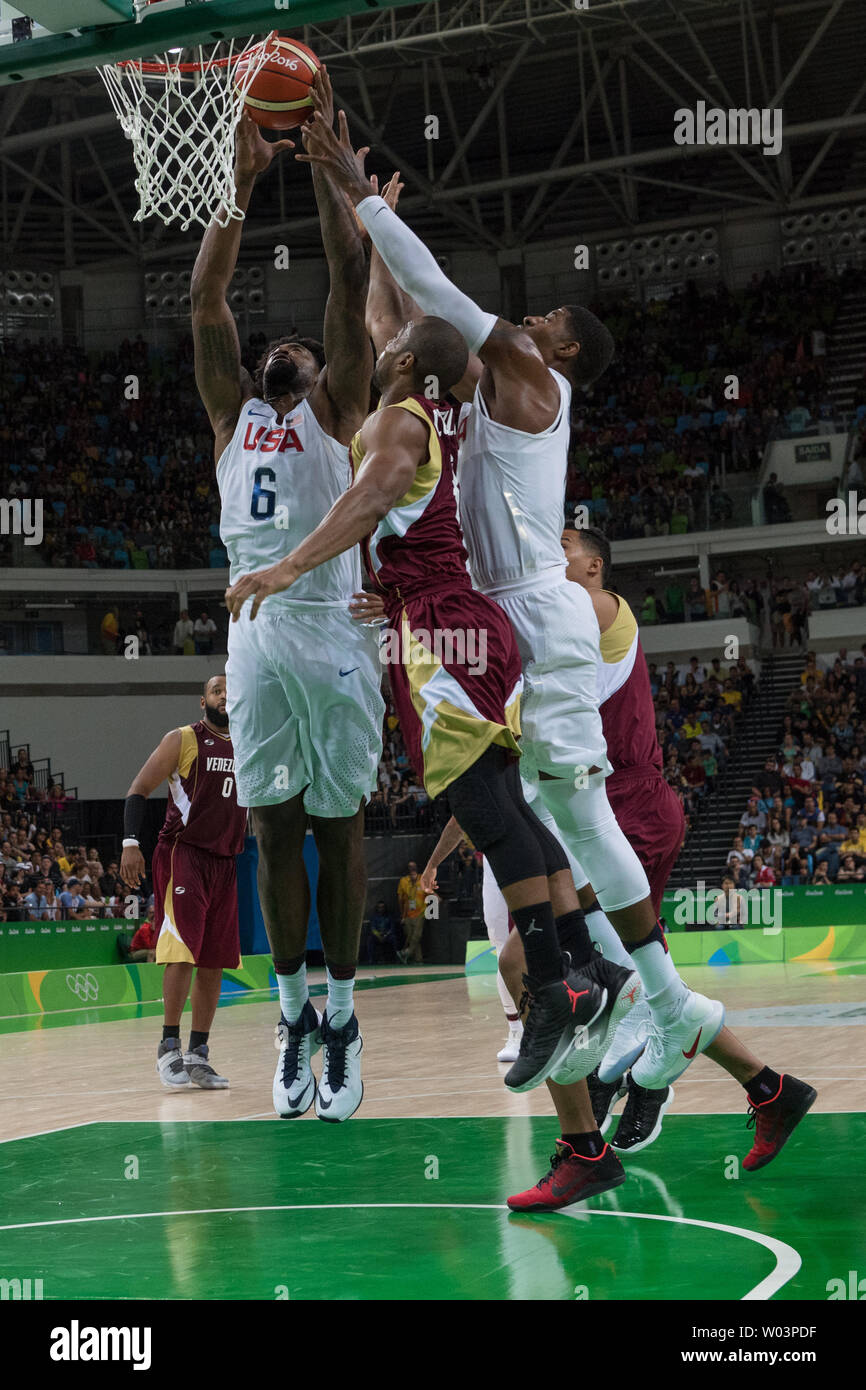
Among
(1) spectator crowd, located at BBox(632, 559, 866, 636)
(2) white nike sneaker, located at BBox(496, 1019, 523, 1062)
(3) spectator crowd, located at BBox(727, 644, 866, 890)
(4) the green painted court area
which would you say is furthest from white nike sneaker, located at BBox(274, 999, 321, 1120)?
(1) spectator crowd, located at BBox(632, 559, 866, 636)

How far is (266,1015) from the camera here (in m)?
14.6

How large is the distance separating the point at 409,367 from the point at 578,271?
28.8 metres

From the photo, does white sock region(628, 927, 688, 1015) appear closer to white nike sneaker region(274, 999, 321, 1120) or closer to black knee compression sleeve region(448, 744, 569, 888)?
black knee compression sleeve region(448, 744, 569, 888)

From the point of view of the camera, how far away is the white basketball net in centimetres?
579

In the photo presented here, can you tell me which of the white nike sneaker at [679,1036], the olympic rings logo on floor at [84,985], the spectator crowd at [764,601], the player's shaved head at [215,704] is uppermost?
the spectator crowd at [764,601]

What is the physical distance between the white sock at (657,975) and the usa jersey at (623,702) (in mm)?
1462

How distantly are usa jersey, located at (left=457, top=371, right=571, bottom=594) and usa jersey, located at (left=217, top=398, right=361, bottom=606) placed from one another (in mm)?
601

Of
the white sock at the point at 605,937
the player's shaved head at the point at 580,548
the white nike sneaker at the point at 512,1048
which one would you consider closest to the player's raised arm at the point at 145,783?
the white nike sneaker at the point at 512,1048

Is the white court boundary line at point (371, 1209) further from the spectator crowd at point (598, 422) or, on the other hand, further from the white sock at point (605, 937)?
the spectator crowd at point (598, 422)

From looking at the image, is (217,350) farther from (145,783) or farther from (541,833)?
(145,783)

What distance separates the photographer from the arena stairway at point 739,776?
22.3 metres

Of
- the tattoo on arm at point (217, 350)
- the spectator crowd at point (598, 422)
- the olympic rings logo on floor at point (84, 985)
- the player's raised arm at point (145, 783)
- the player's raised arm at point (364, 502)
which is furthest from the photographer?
the spectator crowd at point (598, 422)
